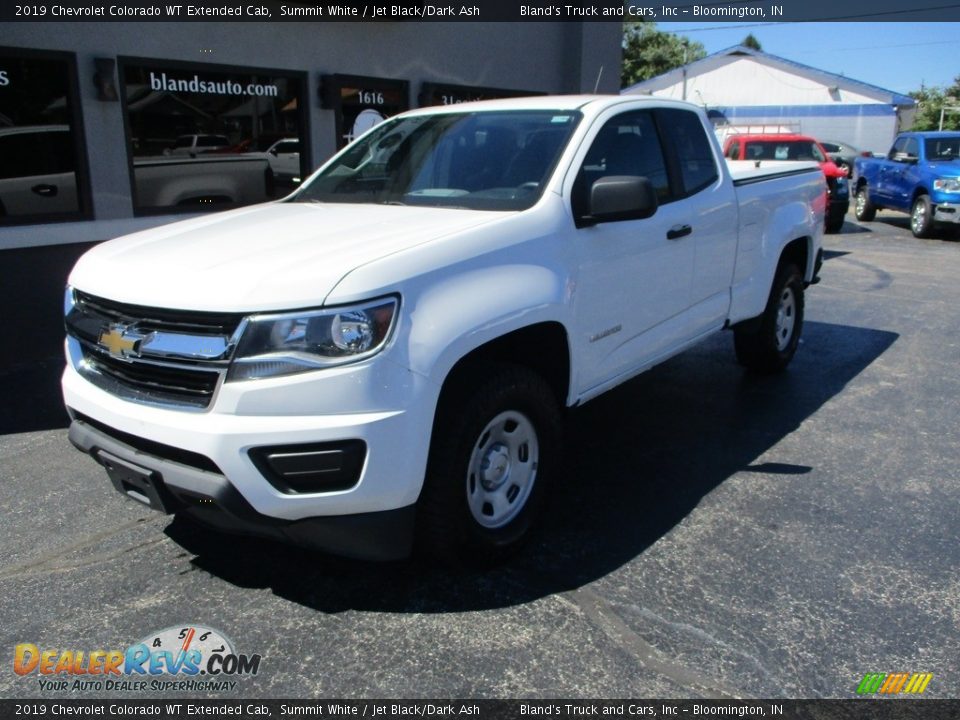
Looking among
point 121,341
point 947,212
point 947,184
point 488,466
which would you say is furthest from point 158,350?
point 947,184

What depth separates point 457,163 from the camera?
401 cm

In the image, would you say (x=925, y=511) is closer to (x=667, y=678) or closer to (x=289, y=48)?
→ (x=667, y=678)

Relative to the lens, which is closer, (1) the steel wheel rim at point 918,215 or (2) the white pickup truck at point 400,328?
(2) the white pickup truck at point 400,328

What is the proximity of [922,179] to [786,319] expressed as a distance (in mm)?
10768

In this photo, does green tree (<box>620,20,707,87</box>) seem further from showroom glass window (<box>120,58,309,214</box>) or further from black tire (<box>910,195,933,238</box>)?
showroom glass window (<box>120,58,309,214</box>)

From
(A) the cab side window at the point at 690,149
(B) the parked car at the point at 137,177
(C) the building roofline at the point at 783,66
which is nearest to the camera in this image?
(A) the cab side window at the point at 690,149

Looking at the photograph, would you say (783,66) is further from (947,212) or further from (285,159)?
(285,159)

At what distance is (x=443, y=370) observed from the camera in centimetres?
284

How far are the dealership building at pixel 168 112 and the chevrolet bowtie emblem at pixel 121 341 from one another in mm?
4067

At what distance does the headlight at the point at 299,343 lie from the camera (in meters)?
2.68

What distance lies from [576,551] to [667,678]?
35.0 inches

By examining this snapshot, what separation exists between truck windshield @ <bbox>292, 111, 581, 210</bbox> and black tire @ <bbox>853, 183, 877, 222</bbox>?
1561 centimetres

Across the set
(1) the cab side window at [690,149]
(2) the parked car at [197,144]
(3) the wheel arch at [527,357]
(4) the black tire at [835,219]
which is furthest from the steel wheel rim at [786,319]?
(4) the black tire at [835,219]

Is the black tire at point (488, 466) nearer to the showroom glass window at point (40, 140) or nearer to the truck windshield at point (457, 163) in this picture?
the truck windshield at point (457, 163)
